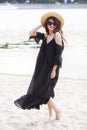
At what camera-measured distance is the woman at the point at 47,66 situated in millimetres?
6285

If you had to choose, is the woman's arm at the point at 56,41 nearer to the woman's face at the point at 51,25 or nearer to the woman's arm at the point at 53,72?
the woman's arm at the point at 53,72

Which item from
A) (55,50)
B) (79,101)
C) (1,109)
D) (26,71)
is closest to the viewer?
(55,50)

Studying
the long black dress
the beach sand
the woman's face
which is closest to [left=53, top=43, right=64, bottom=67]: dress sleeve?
the long black dress

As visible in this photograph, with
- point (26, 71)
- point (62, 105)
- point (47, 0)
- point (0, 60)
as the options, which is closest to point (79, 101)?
point (62, 105)

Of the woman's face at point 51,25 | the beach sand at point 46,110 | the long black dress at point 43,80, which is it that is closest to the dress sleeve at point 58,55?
the long black dress at point 43,80

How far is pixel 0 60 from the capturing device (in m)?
14.2

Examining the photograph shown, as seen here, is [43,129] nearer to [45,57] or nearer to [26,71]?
[45,57]

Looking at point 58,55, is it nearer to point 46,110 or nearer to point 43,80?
point 43,80

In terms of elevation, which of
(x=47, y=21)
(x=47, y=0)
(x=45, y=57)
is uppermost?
(x=47, y=21)

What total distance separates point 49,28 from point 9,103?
1.89 metres

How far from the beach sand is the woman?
0.36 meters

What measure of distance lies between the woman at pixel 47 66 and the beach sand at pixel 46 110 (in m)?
0.36

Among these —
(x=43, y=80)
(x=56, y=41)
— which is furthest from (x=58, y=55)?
(x=43, y=80)

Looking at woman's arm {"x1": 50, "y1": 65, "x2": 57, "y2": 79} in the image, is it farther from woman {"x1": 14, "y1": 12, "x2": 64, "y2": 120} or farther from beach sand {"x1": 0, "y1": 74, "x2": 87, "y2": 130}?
beach sand {"x1": 0, "y1": 74, "x2": 87, "y2": 130}
